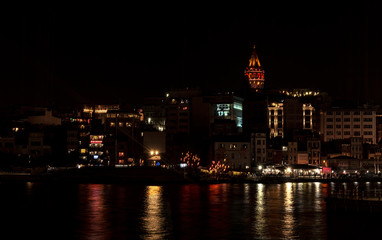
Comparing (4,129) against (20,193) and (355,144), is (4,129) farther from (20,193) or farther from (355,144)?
(355,144)

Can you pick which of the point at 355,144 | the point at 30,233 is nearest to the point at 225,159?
the point at 355,144

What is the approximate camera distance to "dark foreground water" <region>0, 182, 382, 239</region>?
1313 inches

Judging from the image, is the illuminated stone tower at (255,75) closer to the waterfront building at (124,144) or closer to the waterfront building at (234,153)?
the waterfront building at (124,144)

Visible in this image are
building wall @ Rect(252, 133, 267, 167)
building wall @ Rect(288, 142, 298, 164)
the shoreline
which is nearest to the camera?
the shoreline

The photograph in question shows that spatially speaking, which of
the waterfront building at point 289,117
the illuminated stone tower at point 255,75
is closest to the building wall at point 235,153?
the waterfront building at point 289,117

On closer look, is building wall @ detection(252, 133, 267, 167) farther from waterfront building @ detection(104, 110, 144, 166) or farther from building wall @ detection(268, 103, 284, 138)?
building wall @ detection(268, 103, 284, 138)

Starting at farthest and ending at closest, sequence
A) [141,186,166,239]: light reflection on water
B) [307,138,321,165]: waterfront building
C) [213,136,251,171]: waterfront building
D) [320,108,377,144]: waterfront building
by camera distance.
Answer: [320,108,377,144]: waterfront building, [307,138,321,165]: waterfront building, [213,136,251,171]: waterfront building, [141,186,166,239]: light reflection on water

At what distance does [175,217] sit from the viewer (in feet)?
132

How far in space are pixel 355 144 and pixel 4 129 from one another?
6123 centimetres

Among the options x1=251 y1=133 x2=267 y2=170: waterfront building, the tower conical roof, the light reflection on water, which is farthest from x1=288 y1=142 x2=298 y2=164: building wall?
the tower conical roof

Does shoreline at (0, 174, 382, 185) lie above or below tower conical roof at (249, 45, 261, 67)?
below

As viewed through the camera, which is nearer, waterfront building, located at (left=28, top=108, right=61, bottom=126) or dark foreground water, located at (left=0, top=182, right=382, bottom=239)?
dark foreground water, located at (left=0, top=182, right=382, bottom=239)

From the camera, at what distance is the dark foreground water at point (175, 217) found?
33.3m

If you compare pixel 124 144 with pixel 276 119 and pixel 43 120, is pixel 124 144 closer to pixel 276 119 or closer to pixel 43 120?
pixel 43 120
